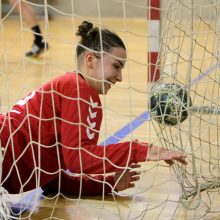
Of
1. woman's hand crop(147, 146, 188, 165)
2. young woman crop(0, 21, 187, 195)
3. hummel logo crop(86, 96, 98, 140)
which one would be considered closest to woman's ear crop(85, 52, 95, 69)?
young woman crop(0, 21, 187, 195)

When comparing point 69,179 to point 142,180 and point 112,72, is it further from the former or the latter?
point 112,72

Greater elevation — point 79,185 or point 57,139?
point 57,139

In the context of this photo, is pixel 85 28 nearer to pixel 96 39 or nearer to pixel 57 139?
pixel 96 39

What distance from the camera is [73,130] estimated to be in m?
1.51

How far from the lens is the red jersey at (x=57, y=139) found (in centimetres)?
150

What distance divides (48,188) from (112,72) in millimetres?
483

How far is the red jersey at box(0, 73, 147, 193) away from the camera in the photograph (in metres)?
1.50

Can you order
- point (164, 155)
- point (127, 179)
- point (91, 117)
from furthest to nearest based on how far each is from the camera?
point (127, 179) < point (91, 117) < point (164, 155)

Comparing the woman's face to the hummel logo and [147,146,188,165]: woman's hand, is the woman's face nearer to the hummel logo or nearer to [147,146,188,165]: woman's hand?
the hummel logo

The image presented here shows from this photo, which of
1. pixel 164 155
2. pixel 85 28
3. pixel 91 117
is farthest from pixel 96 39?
pixel 164 155

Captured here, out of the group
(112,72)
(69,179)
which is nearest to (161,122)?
(112,72)

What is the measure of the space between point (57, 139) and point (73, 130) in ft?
0.38

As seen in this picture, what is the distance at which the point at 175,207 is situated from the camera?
169 centimetres

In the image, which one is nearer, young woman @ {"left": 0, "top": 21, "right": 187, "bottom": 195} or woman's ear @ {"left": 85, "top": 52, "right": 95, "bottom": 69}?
young woman @ {"left": 0, "top": 21, "right": 187, "bottom": 195}
